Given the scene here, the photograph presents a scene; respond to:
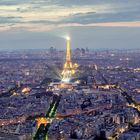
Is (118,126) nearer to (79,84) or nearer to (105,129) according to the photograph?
(105,129)

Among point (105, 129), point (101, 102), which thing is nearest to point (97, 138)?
point (105, 129)

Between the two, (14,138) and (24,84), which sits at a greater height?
(14,138)

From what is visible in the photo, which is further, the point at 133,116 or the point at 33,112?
the point at 33,112

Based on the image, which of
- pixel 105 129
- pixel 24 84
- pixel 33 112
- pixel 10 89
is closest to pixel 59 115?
pixel 33 112

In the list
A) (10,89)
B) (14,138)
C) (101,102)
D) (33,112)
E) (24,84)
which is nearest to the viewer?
(14,138)

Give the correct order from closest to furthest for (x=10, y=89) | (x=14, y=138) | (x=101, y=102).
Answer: (x=14, y=138) → (x=101, y=102) → (x=10, y=89)

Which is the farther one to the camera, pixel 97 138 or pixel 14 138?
pixel 97 138

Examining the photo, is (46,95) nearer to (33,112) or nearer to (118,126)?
(33,112)

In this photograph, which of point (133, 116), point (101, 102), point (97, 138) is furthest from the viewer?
point (101, 102)

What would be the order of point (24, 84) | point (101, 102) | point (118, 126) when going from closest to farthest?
point (118, 126) → point (101, 102) → point (24, 84)
